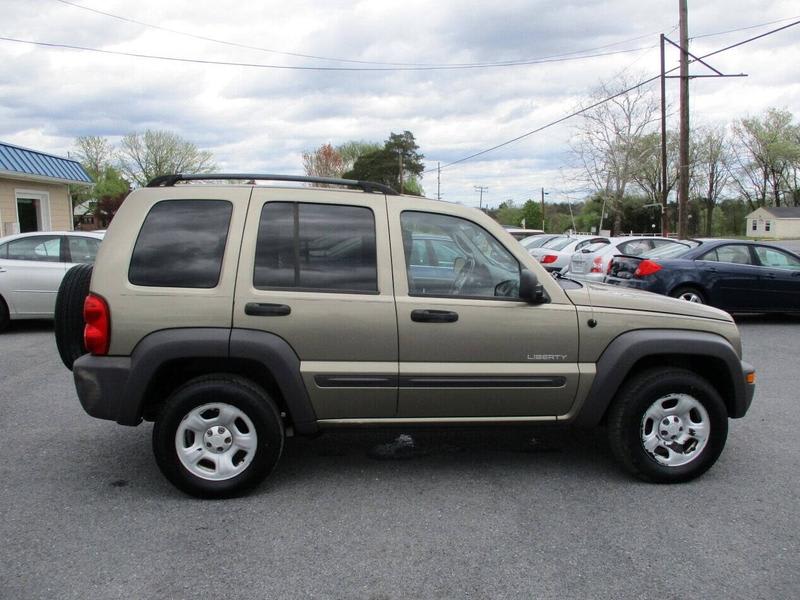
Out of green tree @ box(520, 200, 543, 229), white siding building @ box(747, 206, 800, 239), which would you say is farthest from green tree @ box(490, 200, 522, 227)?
white siding building @ box(747, 206, 800, 239)

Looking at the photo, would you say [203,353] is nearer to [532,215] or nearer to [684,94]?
[684,94]

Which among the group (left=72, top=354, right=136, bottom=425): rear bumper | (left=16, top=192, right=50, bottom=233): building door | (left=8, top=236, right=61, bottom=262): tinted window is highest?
(left=16, top=192, right=50, bottom=233): building door

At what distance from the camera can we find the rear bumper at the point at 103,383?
3.79m

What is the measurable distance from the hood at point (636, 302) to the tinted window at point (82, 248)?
843 cm

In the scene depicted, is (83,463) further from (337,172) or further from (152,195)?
(337,172)

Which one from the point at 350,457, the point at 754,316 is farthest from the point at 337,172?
the point at 350,457

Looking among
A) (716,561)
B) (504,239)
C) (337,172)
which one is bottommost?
(716,561)

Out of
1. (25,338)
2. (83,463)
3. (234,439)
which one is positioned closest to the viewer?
(234,439)

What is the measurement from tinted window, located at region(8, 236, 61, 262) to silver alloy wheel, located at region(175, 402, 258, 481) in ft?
24.8

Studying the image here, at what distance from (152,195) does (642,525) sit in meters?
3.35

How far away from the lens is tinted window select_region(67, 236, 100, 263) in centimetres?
1032

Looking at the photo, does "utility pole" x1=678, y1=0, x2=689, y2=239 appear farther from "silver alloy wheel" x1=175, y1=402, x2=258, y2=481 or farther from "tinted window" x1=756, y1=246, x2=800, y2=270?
"silver alloy wheel" x1=175, y1=402, x2=258, y2=481

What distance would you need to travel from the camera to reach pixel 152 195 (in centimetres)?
398

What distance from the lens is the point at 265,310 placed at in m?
3.83
